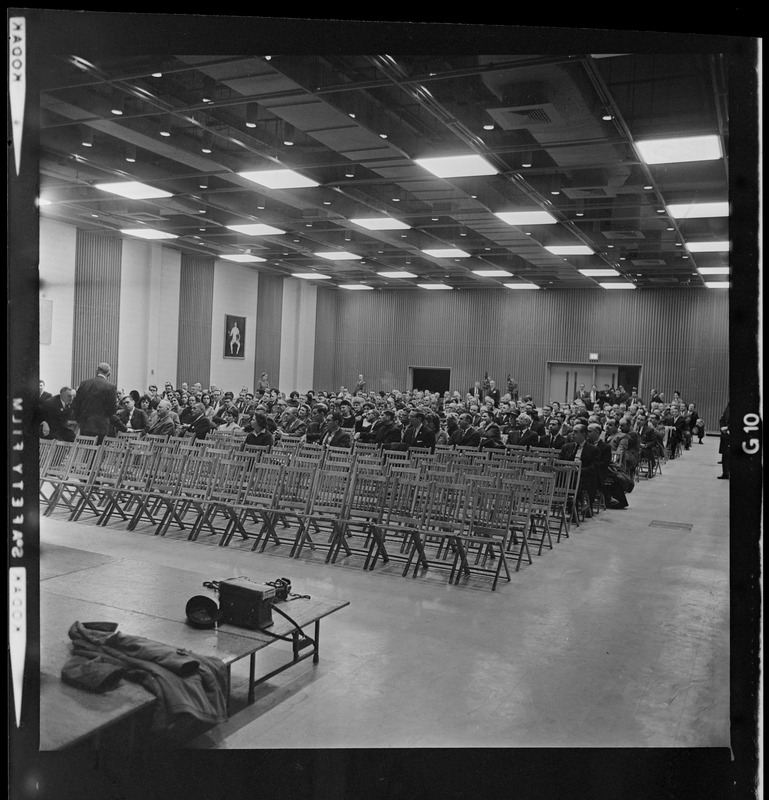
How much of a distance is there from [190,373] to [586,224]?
7706 millimetres

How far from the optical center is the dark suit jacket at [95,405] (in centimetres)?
557

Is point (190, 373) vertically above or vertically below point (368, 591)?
above

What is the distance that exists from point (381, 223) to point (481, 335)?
11.4m

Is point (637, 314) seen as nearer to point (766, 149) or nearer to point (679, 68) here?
point (679, 68)

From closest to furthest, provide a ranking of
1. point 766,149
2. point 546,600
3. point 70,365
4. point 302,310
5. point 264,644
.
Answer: point 766,149, point 264,644, point 70,365, point 546,600, point 302,310

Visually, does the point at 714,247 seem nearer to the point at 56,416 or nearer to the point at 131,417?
the point at 56,416

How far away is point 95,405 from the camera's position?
653cm

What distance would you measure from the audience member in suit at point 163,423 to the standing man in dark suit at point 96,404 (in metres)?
1.70

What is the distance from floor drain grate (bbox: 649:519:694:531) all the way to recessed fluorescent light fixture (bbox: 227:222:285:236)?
9060 mm

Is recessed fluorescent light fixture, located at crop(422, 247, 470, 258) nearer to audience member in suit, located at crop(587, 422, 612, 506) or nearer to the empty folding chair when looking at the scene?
audience member in suit, located at crop(587, 422, 612, 506)

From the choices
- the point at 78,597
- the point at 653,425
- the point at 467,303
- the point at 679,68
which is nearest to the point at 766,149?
the point at 679,68

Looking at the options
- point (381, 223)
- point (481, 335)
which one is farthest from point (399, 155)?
point (481, 335)

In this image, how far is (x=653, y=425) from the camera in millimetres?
14602

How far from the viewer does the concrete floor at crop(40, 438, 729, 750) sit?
12.9 ft
